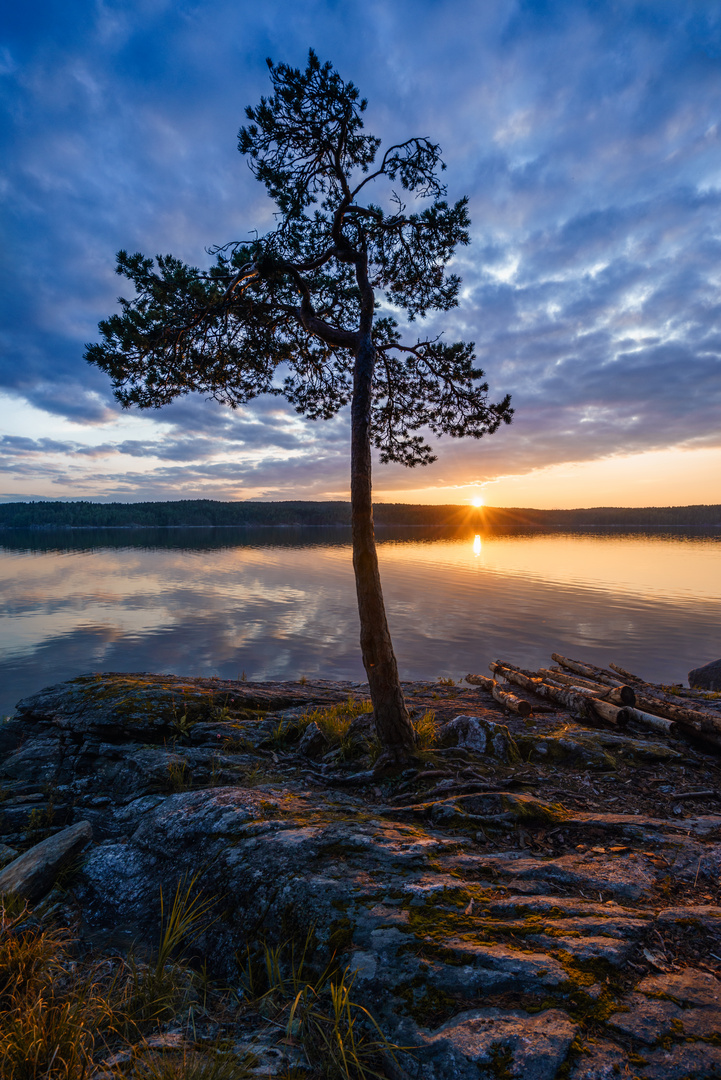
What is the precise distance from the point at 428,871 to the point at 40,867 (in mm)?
3435

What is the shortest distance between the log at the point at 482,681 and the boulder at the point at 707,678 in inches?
304

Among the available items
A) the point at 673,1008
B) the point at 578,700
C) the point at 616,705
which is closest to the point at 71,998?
the point at 673,1008

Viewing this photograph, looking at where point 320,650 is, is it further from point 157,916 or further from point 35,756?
point 157,916

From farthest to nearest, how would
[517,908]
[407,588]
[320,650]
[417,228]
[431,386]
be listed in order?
[407,588]
[320,650]
[431,386]
[417,228]
[517,908]

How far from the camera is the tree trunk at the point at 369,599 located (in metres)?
7.10

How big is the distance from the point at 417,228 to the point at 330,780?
940 centimetres

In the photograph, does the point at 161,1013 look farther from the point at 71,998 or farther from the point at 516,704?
the point at 516,704

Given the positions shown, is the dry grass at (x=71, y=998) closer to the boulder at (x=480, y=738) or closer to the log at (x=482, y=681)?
the boulder at (x=480, y=738)

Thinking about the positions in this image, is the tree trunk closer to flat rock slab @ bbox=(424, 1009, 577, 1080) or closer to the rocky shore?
the rocky shore

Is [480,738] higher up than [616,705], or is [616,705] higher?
[480,738]

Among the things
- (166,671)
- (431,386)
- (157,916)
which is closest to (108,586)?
(166,671)

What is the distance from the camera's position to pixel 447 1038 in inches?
91.1

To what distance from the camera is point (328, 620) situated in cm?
2620

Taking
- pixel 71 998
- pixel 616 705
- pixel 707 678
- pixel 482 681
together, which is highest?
pixel 71 998
